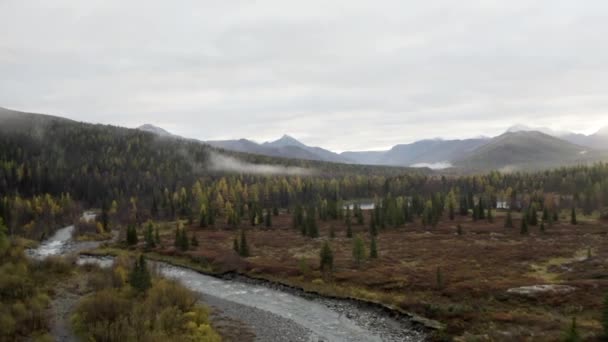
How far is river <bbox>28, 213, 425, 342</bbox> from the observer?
120 feet

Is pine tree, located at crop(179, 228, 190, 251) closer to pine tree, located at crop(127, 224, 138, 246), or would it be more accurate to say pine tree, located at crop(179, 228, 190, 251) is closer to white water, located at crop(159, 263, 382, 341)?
white water, located at crop(159, 263, 382, 341)

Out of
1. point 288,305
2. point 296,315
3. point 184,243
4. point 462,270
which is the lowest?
point 288,305

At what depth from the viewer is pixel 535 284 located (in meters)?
47.6

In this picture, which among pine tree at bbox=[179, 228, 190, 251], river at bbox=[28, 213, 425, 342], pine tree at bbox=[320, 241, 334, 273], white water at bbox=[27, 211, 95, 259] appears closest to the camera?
river at bbox=[28, 213, 425, 342]

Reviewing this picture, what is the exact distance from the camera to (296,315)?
4253 cm

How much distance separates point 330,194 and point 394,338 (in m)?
162

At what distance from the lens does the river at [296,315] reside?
1436 inches

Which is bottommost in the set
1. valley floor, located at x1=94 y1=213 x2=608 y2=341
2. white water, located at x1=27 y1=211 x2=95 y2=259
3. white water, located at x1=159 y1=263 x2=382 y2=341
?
white water, located at x1=27 y1=211 x2=95 y2=259

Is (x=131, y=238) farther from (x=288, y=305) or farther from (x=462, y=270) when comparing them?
(x=462, y=270)

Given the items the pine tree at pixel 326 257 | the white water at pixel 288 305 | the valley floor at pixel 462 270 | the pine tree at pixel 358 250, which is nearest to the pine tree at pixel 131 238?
the valley floor at pixel 462 270

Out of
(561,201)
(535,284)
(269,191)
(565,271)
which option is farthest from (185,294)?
(561,201)

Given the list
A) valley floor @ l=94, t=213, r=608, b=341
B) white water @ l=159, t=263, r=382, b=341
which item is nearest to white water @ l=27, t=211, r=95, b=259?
Result: valley floor @ l=94, t=213, r=608, b=341

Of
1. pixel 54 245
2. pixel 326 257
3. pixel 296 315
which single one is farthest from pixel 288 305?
pixel 54 245

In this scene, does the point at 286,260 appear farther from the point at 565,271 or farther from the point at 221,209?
the point at 221,209
